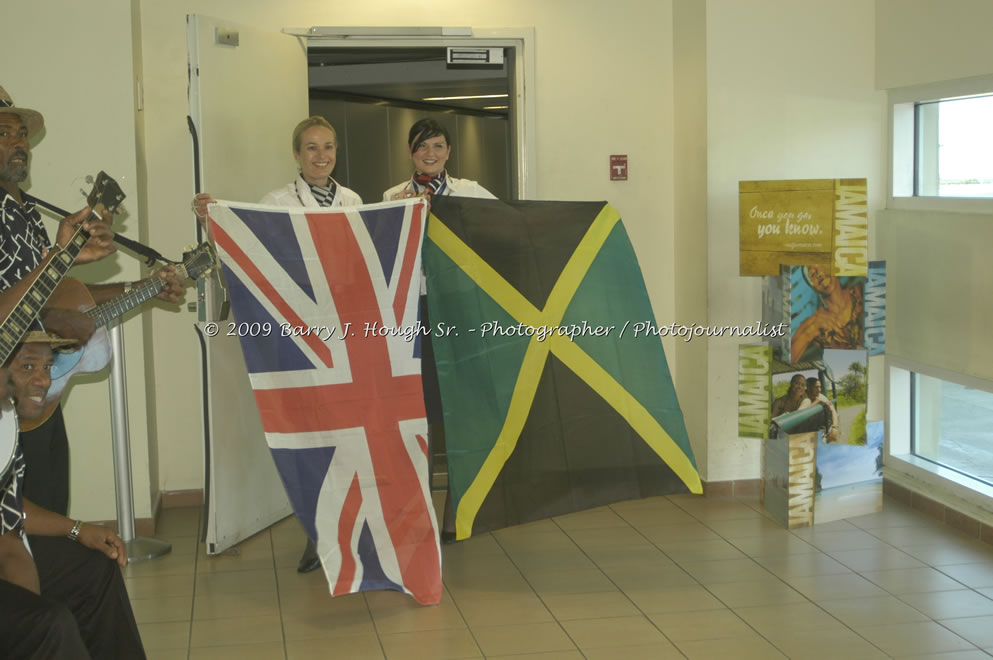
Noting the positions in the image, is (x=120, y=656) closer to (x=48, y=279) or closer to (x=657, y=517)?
(x=48, y=279)

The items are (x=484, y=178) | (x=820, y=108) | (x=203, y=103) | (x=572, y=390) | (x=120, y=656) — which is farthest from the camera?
(x=484, y=178)

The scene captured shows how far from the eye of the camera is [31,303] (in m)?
2.32

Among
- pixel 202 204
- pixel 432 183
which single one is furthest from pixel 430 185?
pixel 202 204

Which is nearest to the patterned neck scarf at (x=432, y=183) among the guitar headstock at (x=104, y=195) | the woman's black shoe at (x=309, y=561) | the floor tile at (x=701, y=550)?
the guitar headstock at (x=104, y=195)

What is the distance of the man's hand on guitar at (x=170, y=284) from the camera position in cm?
351

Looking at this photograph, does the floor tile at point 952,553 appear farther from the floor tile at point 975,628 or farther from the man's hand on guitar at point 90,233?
Result: the man's hand on guitar at point 90,233

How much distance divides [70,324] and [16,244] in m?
0.30

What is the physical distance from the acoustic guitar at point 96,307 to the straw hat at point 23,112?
55 cm

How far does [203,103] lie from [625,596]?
7.90 feet

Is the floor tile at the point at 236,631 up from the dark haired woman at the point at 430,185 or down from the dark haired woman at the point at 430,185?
down

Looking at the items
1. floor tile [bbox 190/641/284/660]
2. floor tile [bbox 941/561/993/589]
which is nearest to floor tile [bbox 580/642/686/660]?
floor tile [bbox 190/641/284/660]

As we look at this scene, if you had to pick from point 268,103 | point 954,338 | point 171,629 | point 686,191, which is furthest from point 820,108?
point 171,629

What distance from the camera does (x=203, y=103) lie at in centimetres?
391

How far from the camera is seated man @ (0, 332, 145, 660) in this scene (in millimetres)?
1969
